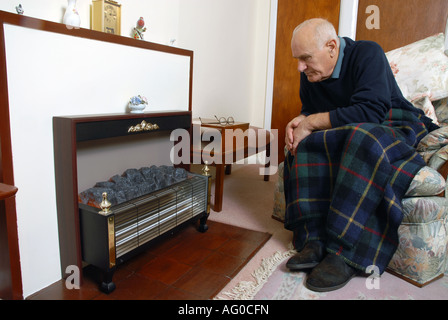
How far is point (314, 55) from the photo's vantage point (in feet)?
4.93

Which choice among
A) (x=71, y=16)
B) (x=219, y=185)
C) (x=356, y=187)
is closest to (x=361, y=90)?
(x=356, y=187)

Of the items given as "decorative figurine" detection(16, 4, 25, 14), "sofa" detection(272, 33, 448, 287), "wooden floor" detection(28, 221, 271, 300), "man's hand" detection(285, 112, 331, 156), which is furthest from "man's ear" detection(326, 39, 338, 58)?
"decorative figurine" detection(16, 4, 25, 14)

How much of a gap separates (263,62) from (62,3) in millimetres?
2205

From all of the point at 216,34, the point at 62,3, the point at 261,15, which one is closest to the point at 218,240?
the point at 62,3

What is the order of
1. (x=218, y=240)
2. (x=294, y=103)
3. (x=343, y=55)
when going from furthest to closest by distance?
1. (x=294, y=103)
2. (x=218, y=240)
3. (x=343, y=55)

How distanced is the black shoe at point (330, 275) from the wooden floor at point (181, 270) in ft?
1.03

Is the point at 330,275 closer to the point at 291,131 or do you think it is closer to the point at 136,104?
the point at 291,131

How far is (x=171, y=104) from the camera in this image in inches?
75.2

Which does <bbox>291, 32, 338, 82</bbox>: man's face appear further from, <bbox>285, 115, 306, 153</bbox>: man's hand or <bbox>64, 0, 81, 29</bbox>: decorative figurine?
<bbox>64, 0, 81, 29</bbox>: decorative figurine

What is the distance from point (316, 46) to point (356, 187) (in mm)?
611

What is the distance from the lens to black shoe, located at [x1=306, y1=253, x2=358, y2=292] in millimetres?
1294

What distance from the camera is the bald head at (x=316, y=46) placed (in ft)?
4.83

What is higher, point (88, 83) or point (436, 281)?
point (88, 83)
